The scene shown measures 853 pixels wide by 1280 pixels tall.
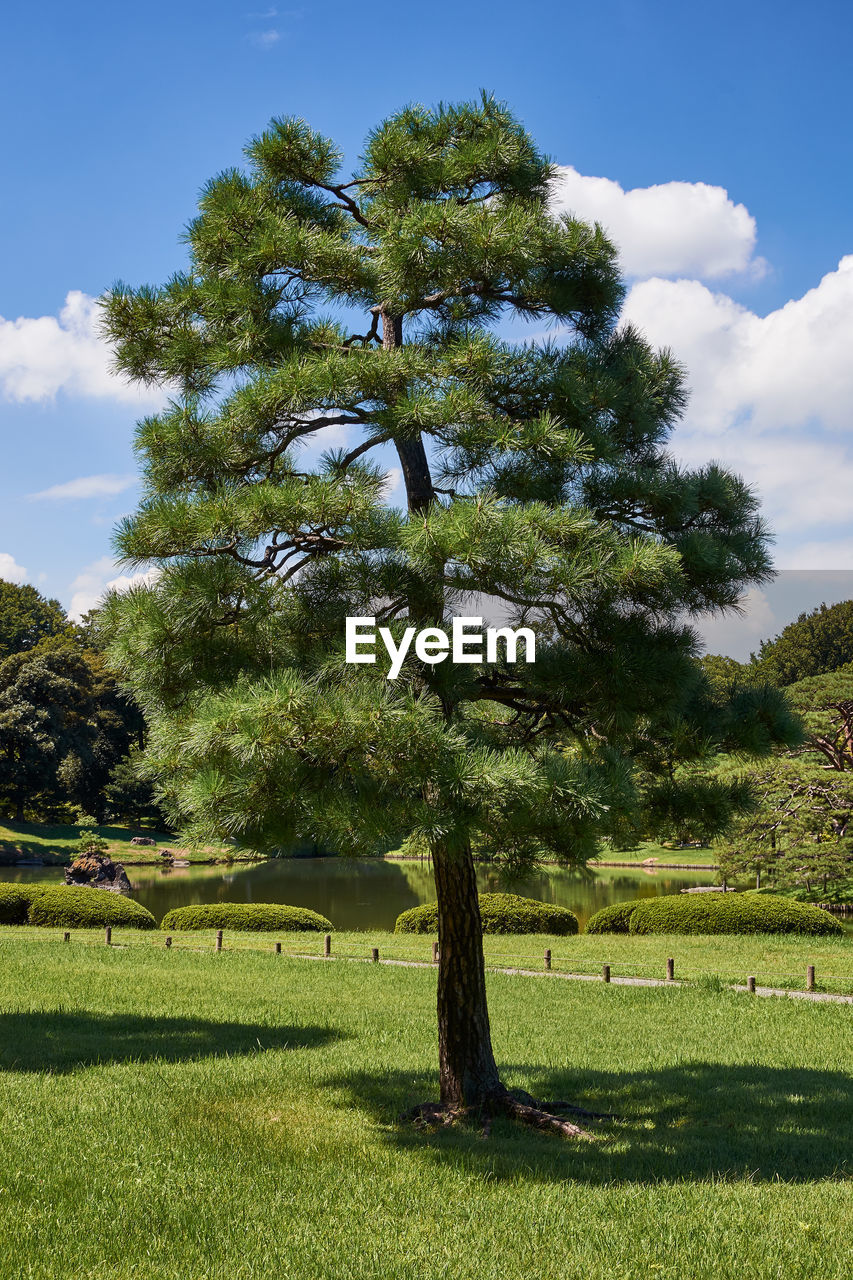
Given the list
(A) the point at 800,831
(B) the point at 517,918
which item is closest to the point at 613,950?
(B) the point at 517,918

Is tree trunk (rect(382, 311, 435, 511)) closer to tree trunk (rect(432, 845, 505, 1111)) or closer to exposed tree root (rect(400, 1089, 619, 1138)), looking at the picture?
tree trunk (rect(432, 845, 505, 1111))

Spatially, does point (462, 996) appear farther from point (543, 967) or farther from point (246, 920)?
point (246, 920)

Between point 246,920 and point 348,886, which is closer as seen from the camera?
point 246,920

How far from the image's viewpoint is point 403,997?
13.1m

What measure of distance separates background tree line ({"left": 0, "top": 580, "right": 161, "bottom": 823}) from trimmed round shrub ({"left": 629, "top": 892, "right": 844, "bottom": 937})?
25.9 metres

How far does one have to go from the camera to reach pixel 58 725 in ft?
142

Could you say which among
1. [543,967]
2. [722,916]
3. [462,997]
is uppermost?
[462,997]

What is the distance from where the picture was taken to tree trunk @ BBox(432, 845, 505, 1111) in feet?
22.5

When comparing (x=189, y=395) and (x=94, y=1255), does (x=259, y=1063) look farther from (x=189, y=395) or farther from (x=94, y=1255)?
(x=189, y=395)

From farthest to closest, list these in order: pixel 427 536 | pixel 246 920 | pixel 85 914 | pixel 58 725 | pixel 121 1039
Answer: pixel 58 725 < pixel 85 914 < pixel 246 920 < pixel 121 1039 < pixel 427 536

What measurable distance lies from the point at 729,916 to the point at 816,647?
141 feet

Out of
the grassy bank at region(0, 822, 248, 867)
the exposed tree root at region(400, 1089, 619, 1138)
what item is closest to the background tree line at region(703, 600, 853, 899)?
the exposed tree root at region(400, 1089, 619, 1138)

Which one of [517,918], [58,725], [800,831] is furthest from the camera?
[58,725]

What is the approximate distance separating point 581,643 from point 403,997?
8258 millimetres
